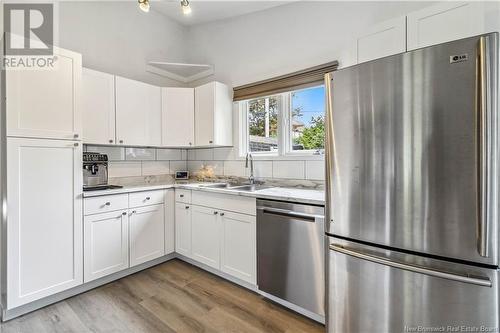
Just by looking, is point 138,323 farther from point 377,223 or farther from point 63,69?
point 63,69

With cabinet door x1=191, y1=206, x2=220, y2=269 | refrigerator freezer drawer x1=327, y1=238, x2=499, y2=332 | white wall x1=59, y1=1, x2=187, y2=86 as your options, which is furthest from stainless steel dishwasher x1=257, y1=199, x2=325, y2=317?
white wall x1=59, y1=1, x2=187, y2=86

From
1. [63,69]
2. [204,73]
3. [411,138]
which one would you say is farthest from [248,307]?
[204,73]

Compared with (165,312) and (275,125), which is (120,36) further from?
(165,312)

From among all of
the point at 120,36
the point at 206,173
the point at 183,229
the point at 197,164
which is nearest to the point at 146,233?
the point at 183,229

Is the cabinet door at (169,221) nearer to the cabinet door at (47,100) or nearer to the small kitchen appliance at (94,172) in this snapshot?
the small kitchen appliance at (94,172)

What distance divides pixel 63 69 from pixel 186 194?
1.56 m

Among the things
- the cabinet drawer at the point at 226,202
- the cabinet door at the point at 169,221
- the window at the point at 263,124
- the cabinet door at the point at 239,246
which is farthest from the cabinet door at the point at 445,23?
the cabinet door at the point at 169,221

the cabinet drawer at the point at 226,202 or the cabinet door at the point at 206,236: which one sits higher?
the cabinet drawer at the point at 226,202

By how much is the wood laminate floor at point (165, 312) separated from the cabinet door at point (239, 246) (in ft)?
0.57

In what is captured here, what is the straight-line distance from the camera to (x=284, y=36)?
2680 millimetres

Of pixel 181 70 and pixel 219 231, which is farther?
pixel 181 70

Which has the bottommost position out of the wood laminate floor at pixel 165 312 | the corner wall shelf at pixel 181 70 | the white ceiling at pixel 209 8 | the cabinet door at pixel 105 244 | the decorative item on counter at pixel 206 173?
the wood laminate floor at pixel 165 312

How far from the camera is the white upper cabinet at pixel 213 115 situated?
296 centimetres

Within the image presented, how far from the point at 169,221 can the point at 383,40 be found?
262cm
